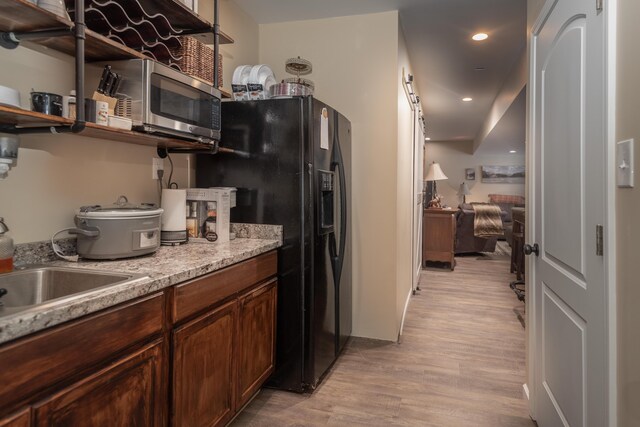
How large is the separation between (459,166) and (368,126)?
333 inches

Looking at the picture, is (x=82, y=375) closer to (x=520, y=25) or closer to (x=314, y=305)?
(x=314, y=305)

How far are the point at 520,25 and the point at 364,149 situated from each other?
162cm

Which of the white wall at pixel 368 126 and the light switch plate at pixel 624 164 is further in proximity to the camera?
the white wall at pixel 368 126

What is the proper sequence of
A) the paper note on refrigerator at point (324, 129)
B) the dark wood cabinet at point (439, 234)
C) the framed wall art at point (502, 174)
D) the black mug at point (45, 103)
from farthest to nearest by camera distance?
the framed wall art at point (502, 174), the dark wood cabinet at point (439, 234), the paper note on refrigerator at point (324, 129), the black mug at point (45, 103)

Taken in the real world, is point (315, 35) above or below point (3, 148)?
above

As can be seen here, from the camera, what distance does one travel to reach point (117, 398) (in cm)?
118

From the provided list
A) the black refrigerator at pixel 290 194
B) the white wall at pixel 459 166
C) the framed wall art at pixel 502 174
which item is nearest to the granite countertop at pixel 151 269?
the black refrigerator at pixel 290 194

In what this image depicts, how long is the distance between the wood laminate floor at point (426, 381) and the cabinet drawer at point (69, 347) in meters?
1.05

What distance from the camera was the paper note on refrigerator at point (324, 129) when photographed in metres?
2.38

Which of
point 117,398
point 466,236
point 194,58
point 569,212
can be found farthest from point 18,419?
point 466,236

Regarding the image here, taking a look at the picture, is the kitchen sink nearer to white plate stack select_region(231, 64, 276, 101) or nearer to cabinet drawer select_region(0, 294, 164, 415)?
cabinet drawer select_region(0, 294, 164, 415)

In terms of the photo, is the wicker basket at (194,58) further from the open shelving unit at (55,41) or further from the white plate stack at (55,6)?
the white plate stack at (55,6)

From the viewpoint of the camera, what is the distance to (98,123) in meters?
1.44

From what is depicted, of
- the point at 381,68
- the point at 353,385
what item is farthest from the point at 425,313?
the point at 381,68
